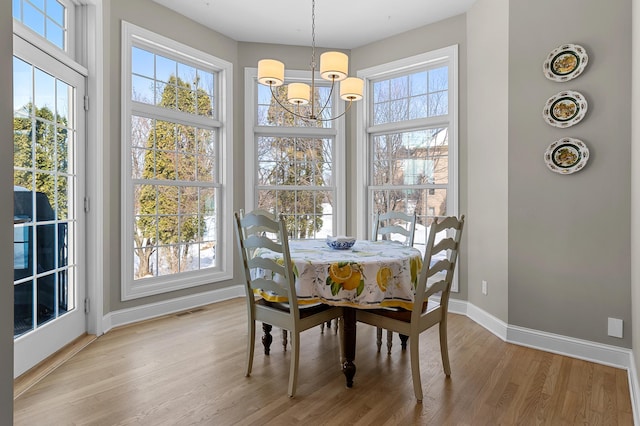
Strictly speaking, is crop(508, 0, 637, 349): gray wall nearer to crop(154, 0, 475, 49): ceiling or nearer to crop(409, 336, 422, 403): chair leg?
crop(154, 0, 475, 49): ceiling

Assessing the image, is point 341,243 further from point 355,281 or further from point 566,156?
point 566,156

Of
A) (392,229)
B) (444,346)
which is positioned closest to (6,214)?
(444,346)

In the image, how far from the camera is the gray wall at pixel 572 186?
251 centimetres

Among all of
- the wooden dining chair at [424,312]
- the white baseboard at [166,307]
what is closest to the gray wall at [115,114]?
the white baseboard at [166,307]

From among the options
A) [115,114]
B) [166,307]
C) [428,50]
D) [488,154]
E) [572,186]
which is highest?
[428,50]

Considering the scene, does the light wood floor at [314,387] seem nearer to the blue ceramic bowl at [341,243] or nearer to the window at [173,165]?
the blue ceramic bowl at [341,243]

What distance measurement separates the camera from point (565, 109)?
2.69 m

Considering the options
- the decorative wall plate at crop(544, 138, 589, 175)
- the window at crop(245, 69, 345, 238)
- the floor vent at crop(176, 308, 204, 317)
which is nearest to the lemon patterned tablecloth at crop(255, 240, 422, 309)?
the decorative wall plate at crop(544, 138, 589, 175)

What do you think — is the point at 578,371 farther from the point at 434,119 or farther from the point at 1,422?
the point at 1,422

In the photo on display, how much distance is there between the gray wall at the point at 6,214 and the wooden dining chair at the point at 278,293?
120 cm

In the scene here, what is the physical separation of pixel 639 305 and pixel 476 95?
224 cm

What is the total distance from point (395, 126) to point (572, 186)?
6.31 ft

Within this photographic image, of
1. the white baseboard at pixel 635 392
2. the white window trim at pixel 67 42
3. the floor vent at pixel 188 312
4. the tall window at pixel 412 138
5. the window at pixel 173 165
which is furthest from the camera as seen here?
the tall window at pixel 412 138

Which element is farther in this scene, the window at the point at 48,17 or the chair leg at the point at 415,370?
the window at the point at 48,17
